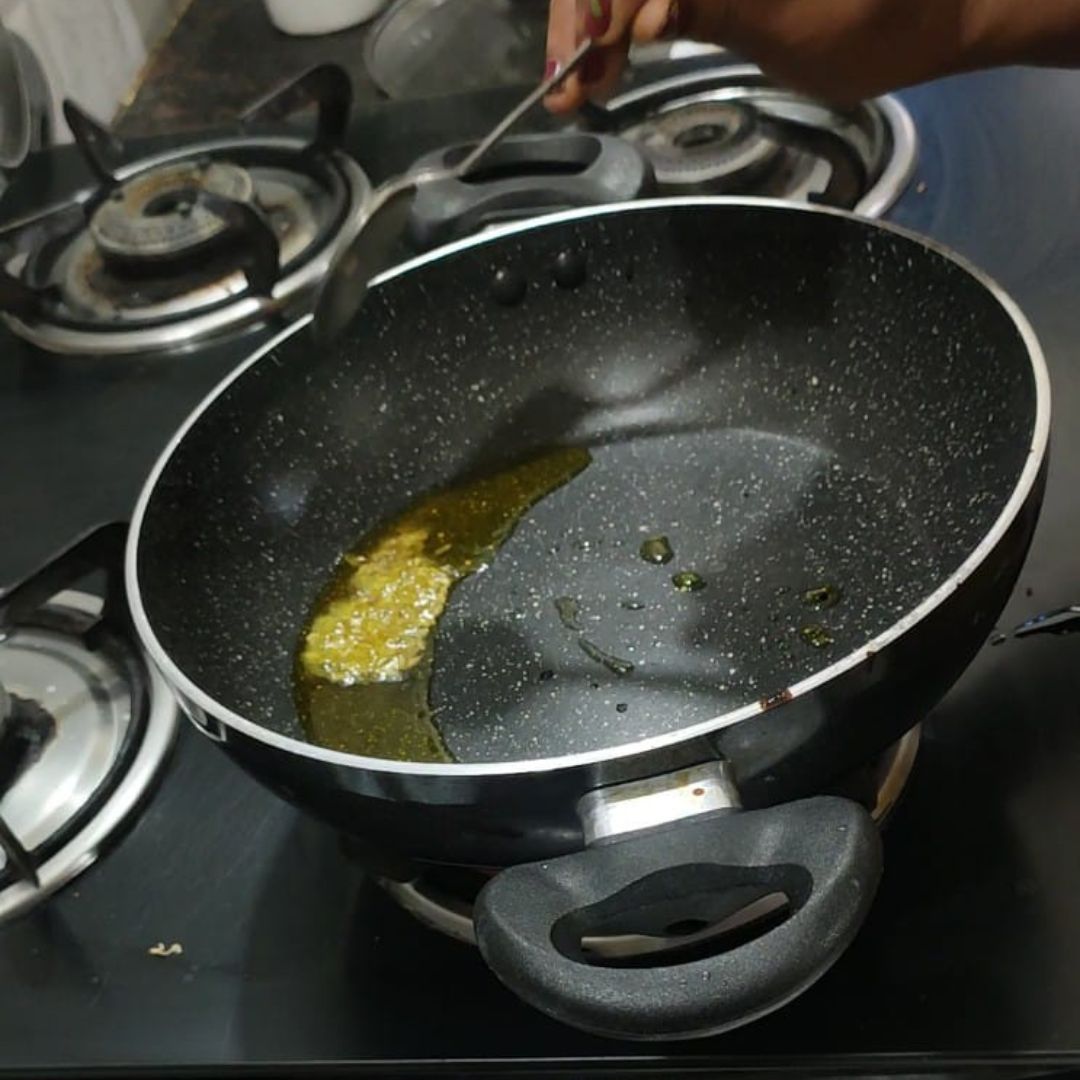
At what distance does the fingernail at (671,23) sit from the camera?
499 millimetres

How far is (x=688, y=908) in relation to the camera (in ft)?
1.22

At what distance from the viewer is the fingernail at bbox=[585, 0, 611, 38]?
517mm

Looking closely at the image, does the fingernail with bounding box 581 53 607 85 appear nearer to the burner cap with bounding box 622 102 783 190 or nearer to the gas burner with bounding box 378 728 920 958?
the burner cap with bounding box 622 102 783 190

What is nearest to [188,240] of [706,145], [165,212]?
[165,212]

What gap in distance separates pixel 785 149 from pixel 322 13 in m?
0.51

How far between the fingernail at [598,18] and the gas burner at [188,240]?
320mm

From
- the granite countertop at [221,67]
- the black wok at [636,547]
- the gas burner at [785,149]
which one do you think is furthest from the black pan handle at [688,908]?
the granite countertop at [221,67]

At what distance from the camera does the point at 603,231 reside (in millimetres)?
673

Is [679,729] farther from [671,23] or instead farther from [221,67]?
[221,67]

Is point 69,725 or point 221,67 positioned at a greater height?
point 221,67

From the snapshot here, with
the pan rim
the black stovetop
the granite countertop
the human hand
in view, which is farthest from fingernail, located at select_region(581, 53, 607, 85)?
the granite countertop

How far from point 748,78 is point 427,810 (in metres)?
0.64

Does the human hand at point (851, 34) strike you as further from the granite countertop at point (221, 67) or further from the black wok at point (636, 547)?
the granite countertop at point (221, 67)

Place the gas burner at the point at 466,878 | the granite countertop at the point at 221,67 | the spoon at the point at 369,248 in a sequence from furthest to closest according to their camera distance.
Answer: the granite countertop at the point at 221,67
the spoon at the point at 369,248
the gas burner at the point at 466,878
